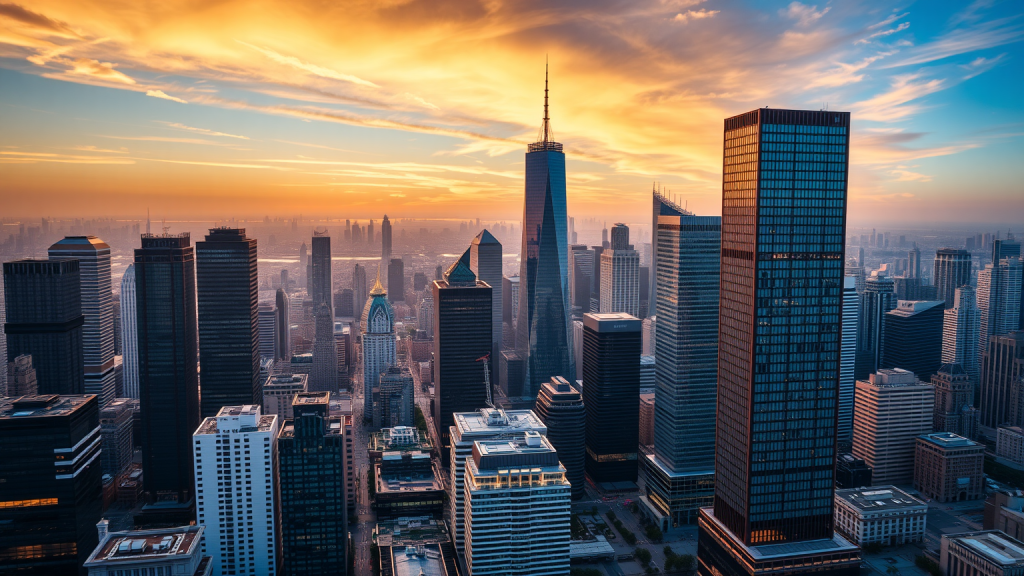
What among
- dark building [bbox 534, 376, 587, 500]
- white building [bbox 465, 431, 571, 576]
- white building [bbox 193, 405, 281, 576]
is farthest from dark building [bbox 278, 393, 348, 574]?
dark building [bbox 534, 376, 587, 500]

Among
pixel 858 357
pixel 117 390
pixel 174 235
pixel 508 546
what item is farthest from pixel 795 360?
pixel 117 390

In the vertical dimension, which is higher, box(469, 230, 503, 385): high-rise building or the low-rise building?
box(469, 230, 503, 385): high-rise building

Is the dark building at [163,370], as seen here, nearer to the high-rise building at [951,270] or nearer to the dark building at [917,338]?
the dark building at [917,338]

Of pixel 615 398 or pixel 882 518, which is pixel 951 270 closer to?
pixel 882 518

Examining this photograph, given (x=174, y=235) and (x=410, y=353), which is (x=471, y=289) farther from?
(x=410, y=353)

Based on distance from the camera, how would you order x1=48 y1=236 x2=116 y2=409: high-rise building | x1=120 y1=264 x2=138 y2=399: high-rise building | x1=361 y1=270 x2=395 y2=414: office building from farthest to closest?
x1=361 y1=270 x2=395 y2=414: office building, x1=120 y1=264 x2=138 y2=399: high-rise building, x1=48 y1=236 x2=116 y2=409: high-rise building

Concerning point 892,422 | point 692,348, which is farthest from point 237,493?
point 892,422

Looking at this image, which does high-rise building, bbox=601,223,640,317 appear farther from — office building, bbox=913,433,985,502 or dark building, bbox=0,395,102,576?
dark building, bbox=0,395,102,576

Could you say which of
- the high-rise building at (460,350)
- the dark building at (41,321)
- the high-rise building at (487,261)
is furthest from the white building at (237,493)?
the high-rise building at (487,261)
